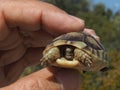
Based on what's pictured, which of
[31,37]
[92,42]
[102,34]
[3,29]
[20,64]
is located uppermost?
[92,42]

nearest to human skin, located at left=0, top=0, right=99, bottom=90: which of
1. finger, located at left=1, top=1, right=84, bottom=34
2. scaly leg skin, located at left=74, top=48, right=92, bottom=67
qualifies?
finger, located at left=1, top=1, right=84, bottom=34

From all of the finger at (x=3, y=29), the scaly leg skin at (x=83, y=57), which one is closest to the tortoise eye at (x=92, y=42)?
the scaly leg skin at (x=83, y=57)

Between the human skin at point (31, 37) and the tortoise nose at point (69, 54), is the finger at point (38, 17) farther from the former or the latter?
the tortoise nose at point (69, 54)

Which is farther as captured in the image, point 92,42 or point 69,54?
point 92,42

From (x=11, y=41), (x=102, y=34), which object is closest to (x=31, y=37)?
(x=11, y=41)

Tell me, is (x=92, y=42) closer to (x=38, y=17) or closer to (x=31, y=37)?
(x=38, y=17)

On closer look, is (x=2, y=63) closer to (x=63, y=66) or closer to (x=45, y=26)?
(x=45, y=26)
